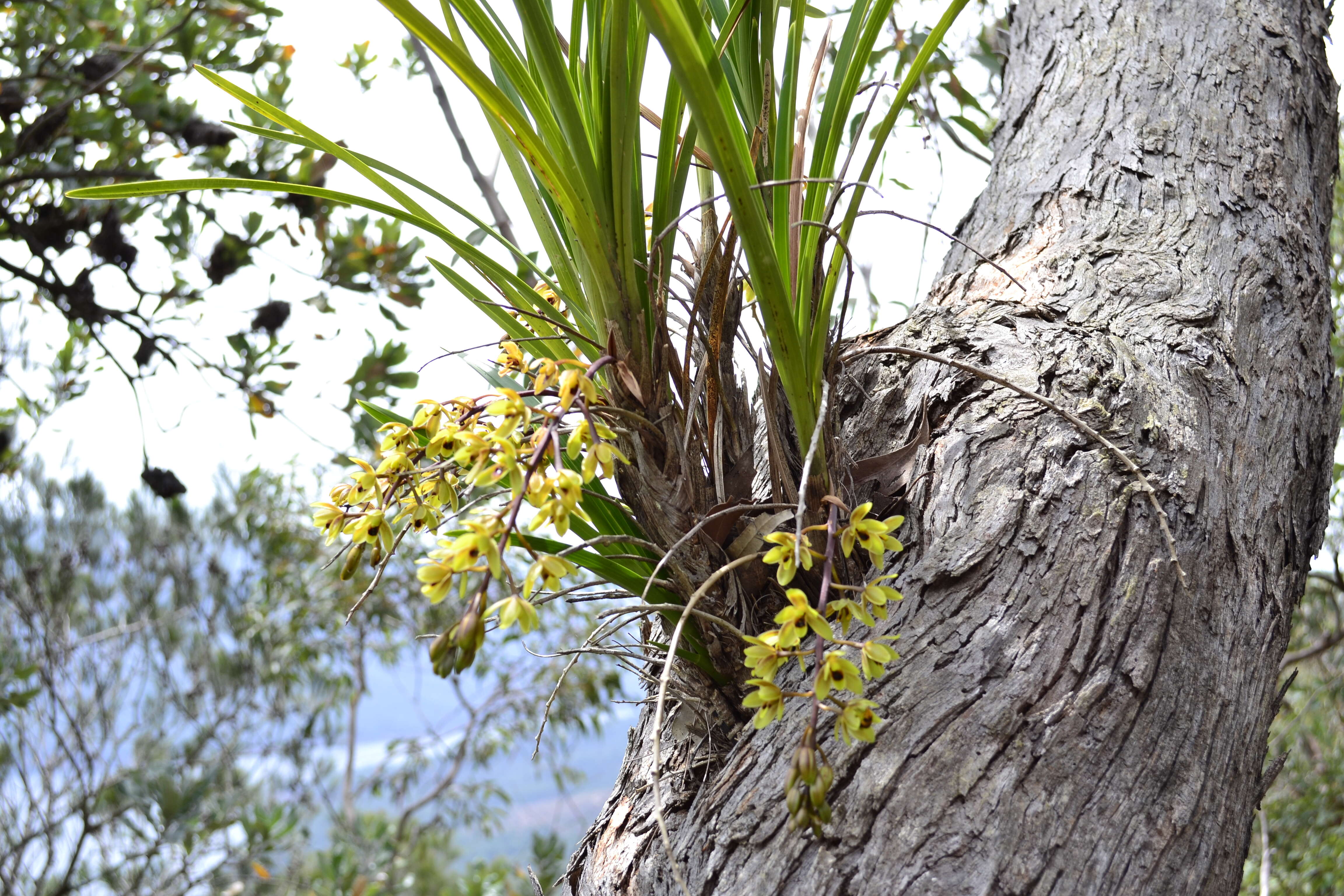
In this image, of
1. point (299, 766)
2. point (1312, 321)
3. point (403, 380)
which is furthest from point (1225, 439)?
point (299, 766)

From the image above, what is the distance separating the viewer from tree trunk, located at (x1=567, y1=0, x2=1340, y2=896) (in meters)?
0.52

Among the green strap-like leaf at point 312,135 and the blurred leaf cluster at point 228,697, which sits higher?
the blurred leaf cluster at point 228,697

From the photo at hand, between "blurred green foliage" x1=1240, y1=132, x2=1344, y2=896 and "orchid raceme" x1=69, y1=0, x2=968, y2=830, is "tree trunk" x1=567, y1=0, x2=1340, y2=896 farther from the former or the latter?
"blurred green foliage" x1=1240, y1=132, x2=1344, y2=896

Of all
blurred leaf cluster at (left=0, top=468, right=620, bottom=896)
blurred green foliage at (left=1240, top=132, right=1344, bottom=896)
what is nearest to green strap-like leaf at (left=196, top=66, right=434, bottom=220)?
blurred green foliage at (left=1240, top=132, right=1344, bottom=896)

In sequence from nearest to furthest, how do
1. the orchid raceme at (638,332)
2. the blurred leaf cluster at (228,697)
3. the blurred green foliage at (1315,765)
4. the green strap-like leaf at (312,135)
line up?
the orchid raceme at (638,332), the green strap-like leaf at (312,135), the blurred green foliage at (1315,765), the blurred leaf cluster at (228,697)

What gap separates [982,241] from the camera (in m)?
0.99

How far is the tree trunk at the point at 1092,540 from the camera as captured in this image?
0.52 metres

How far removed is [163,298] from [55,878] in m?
3.84

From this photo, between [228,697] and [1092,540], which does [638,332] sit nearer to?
[1092,540]

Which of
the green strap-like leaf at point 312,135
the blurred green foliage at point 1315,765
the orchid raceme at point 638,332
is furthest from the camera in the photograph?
the blurred green foliage at point 1315,765

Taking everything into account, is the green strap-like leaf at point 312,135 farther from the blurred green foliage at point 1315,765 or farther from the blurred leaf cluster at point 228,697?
the blurred leaf cluster at point 228,697

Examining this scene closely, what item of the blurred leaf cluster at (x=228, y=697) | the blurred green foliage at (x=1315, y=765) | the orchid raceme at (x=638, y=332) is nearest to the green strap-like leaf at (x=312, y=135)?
the orchid raceme at (x=638, y=332)

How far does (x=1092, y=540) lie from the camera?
24.1 inches

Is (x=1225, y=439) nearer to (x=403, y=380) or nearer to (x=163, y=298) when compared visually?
(x=403, y=380)
